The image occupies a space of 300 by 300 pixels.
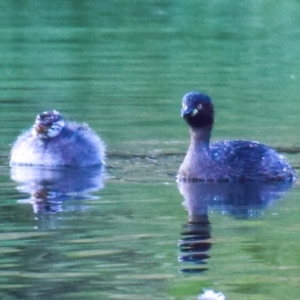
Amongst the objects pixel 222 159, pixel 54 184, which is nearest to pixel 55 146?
pixel 54 184

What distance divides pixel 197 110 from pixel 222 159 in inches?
22.0

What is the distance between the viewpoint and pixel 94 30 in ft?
90.6

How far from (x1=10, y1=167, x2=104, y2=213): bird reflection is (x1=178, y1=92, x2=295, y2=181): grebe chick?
38.7 inches

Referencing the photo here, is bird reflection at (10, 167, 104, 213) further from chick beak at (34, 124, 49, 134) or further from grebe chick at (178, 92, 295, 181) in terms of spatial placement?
grebe chick at (178, 92, 295, 181)

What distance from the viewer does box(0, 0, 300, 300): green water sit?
9.00 metres

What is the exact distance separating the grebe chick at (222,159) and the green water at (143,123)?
31 centimetres

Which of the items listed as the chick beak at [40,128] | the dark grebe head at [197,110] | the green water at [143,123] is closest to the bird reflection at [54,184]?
the green water at [143,123]

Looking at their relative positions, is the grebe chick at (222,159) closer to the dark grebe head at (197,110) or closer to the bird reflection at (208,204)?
the dark grebe head at (197,110)

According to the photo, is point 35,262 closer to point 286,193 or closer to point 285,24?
point 286,193

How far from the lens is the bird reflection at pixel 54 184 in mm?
12023

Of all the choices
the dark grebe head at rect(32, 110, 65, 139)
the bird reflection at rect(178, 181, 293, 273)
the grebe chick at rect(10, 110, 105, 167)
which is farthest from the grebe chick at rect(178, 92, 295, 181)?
the dark grebe head at rect(32, 110, 65, 139)

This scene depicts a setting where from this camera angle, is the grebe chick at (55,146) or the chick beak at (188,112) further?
the grebe chick at (55,146)

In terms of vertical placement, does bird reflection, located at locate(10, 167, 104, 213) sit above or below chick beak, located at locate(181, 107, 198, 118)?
below

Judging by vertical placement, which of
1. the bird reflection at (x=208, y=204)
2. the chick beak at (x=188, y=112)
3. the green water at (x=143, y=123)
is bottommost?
the bird reflection at (x=208, y=204)
